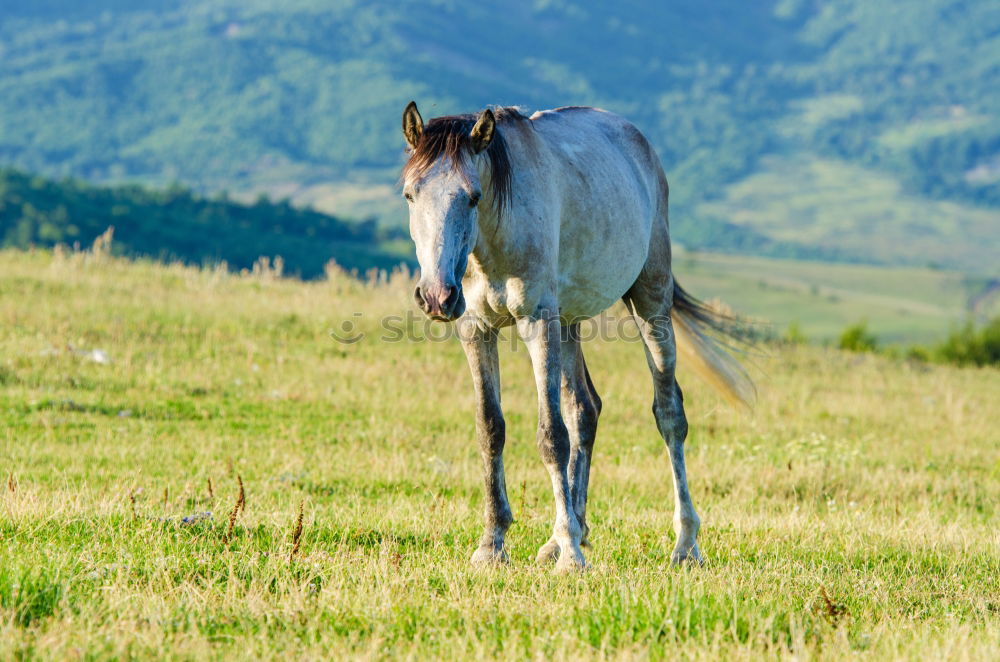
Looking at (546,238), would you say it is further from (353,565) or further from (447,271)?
(353,565)

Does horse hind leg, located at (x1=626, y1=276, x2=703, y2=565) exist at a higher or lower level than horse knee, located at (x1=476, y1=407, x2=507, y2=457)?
higher

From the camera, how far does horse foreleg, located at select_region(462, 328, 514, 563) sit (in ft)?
20.7

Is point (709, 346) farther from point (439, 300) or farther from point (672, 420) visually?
point (439, 300)

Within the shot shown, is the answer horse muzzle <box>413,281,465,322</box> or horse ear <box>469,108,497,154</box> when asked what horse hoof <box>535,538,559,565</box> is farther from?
horse ear <box>469,108,497,154</box>

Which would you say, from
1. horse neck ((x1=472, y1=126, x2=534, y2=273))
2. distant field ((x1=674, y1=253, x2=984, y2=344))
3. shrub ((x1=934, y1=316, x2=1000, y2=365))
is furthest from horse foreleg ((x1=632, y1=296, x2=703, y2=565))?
distant field ((x1=674, y1=253, x2=984, y2=344))

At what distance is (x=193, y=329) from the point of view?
54.1ft

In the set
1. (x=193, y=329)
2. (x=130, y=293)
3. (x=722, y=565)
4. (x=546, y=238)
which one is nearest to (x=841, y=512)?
(x=722, y=565)

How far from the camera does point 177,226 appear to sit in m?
88.0

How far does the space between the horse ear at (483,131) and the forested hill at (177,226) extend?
202 feet

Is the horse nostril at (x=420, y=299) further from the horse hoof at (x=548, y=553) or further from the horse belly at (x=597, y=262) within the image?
the horse hoof at (x=548, y=553)

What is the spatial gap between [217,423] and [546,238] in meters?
6.73

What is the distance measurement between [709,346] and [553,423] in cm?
300

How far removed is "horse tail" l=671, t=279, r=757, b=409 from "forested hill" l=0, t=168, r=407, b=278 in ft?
194

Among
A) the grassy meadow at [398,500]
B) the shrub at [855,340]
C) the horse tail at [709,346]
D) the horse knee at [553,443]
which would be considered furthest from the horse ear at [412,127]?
the shrub at [855,340]
